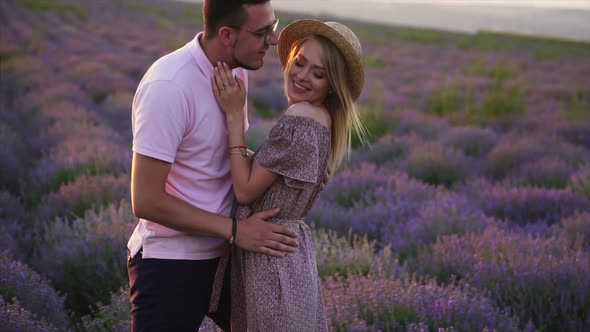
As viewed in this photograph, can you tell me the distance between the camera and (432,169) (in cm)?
730

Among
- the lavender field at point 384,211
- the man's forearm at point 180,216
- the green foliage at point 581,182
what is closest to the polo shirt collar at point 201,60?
the man's forearm at point 180,216

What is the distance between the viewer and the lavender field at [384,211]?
10.5 feet

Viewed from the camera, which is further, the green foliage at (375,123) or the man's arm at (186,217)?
the green foliage at (375,123)

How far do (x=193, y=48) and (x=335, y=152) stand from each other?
0.64 meters

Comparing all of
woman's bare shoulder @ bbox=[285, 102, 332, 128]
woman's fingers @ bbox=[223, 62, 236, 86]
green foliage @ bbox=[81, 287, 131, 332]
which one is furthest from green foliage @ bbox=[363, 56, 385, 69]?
woman's fingers @ bbox=[223, 62, 236, 86]

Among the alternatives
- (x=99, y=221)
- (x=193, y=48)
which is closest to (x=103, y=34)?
(x=99, y=221)

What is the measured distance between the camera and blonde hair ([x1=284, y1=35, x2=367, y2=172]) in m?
2.20

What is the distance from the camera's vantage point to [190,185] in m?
2.11

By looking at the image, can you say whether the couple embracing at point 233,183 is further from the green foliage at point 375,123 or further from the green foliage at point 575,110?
the green foliage at point 575,110

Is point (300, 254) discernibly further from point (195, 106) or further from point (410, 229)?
point (410, 229)

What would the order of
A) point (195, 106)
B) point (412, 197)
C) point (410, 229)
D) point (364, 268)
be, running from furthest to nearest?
1. point (412, 197)
2. point (410, 229)
3. point (364, 268)
4. point (195, 106)

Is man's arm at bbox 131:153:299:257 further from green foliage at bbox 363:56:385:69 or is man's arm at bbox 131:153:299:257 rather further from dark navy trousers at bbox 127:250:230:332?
green foliage at bbox 363:56:385:69

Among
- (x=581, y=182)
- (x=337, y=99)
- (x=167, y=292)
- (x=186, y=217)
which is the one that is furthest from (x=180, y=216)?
(x=581, y=182)

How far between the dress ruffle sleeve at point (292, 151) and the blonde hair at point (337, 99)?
0.18 m
